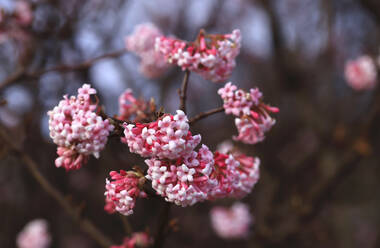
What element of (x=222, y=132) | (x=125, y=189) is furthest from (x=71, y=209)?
(x=222, y=132)

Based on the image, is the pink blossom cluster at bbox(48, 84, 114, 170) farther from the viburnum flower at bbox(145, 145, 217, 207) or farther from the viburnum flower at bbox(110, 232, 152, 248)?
the viburnum flower at bbox(110, 232, 152, 248)

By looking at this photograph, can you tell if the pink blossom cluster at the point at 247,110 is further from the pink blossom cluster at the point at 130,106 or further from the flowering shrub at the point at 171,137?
the pink blossom cluster at the point at 130,106

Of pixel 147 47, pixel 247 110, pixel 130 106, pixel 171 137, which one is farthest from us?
pixel 147 47

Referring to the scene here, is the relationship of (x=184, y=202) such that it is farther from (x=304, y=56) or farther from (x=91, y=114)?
(x=304, y=56)

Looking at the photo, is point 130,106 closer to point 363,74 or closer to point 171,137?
point 171,137

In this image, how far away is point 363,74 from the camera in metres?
5.07

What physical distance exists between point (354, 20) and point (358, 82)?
11.2 feet

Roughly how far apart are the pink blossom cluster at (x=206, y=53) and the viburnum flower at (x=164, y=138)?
0.51 meters

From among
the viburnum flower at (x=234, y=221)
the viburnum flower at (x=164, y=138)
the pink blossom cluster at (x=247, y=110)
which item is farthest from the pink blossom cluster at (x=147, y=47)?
the viburnum flower at (x=234, y=221)

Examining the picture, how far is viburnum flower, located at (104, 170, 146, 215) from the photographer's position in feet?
4.89

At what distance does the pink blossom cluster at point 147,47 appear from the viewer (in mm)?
3062

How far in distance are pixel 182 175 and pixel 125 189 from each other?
0.28m

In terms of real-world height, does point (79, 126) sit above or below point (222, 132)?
above

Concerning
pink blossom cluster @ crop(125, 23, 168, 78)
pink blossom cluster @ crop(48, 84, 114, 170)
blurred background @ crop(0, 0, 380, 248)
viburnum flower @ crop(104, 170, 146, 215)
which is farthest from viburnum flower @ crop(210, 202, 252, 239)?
pink blossom cluster @ crop(48, 84, 114, 170)
